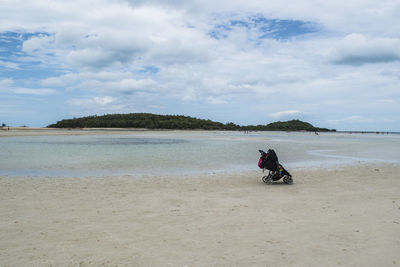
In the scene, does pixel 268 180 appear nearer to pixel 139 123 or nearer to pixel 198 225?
pixel 198 225

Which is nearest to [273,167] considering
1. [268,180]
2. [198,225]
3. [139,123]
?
[268,180]

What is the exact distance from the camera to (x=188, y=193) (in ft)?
35.4

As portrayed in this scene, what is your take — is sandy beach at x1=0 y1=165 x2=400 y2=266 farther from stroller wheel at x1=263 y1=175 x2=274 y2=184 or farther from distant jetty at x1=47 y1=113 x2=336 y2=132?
distant jetty at x1=47 y1=113 x2=336 y2=132

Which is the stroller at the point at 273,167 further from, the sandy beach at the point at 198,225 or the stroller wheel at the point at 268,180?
the sandy beach at the point at 198,225

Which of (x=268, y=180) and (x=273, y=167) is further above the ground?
(x=273, y=167)

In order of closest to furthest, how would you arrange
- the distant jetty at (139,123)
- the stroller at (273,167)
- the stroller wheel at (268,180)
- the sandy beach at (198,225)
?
the sandy beach at (198,225) < the stroller at (273,167) < the stroller wheel at (268,180) < the distant jetty at (139,123)

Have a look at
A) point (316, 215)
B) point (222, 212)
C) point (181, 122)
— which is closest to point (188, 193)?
point (222, 212)

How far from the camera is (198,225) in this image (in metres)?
7.01

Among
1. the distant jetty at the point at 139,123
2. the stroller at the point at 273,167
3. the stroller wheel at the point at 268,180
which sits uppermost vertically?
the distant jetty at the point at 139,123

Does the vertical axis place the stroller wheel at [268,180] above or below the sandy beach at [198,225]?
above

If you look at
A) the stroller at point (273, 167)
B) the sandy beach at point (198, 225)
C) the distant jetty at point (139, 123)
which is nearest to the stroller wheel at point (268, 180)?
the stroller at point (273, 167)

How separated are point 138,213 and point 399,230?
6.18m

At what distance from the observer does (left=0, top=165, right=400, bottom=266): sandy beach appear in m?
5.28

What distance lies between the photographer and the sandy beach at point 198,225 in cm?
528
